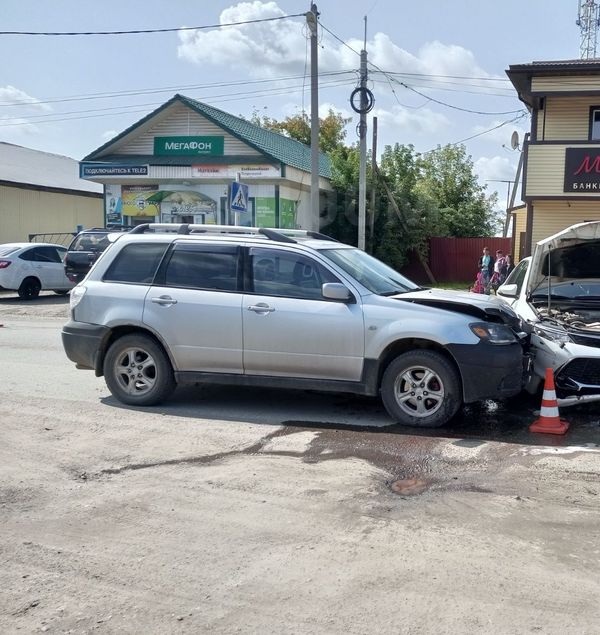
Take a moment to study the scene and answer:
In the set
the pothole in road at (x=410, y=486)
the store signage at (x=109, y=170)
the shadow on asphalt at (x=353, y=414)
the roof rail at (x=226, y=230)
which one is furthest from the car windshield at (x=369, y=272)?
the store signage at (x=109, y=170)

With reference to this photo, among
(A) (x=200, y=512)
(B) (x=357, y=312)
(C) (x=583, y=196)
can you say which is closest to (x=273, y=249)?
(B) (x=357, y=312)

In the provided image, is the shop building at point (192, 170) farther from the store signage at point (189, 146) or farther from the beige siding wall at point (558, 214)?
the beige siding wall at point (558, 214)

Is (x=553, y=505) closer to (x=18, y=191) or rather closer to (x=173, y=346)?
(x=173, y=346)

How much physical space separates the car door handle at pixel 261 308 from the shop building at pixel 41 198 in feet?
Answer: 81.9

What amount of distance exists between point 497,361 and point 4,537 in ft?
13.8

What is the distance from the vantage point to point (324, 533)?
4.34 m

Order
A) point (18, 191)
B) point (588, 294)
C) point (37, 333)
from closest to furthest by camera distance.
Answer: point (588, 294), point (37, 333), point (18, 191)

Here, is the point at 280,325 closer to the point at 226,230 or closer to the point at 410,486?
the point at 226,230

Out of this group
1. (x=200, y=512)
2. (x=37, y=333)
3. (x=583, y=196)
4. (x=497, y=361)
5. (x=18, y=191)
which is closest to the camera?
(x=200, y=512)

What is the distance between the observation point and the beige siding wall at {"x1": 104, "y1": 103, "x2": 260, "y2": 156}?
23844 millimetres

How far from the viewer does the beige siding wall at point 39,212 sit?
103ft

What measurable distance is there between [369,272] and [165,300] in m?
2.08

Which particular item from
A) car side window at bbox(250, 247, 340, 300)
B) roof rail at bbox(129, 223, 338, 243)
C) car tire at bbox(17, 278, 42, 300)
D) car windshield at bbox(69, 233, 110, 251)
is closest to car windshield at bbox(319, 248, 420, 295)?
car side window at bbox(250, 247, 340, 300)

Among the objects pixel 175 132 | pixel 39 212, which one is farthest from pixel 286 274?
pixel 39 212
